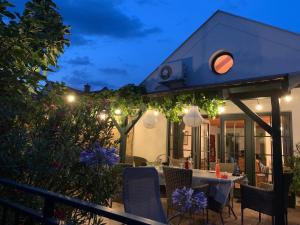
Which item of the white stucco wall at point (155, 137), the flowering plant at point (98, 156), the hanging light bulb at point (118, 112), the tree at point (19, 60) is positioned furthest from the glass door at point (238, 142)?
the tree at point (19, 60)

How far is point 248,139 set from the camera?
6.84m

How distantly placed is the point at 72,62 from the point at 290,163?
46434 millimetres

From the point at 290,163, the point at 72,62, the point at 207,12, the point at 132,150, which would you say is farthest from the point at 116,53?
the point at 290,163

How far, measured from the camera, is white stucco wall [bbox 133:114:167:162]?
8664 mm

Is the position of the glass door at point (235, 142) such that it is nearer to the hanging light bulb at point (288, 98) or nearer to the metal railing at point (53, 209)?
the hanging light bulb at point (288, 98)

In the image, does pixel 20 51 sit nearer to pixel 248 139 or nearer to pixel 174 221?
pixel 174 221

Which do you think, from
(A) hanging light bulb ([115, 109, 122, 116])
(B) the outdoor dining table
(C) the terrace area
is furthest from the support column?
(A) hanging light bulb ([115, 109, 122, 116])

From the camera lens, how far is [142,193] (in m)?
2.86

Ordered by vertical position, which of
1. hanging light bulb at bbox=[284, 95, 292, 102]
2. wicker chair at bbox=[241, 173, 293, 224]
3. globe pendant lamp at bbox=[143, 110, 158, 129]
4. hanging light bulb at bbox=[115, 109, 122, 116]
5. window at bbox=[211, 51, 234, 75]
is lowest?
wicker chair at bbox=[241, 173, 293, 224]

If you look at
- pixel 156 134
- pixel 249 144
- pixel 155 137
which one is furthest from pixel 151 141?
pixel 249 144

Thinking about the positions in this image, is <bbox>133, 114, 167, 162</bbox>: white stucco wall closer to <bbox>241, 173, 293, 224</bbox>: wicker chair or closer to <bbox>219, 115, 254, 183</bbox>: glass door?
<bbox>219, 115, 254, 183</bbox>: glass door

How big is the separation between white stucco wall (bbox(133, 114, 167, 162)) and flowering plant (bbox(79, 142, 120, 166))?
6592mm

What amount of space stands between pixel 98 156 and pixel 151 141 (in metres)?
7.07

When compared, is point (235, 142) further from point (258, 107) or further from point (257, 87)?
point (257, 87)
